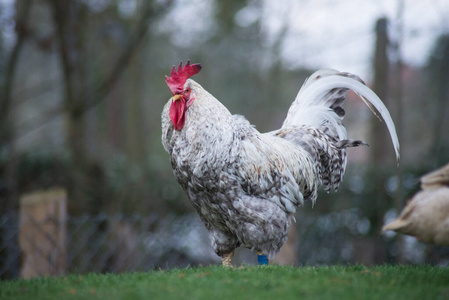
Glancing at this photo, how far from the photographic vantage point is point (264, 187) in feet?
13.2

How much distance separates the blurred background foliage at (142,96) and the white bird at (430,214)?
8.92ft

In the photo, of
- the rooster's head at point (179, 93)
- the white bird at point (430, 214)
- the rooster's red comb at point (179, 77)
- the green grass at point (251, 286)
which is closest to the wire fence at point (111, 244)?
the green grass at point (251, 286)

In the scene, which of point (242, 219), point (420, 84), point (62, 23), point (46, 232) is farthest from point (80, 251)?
point (420, 84)

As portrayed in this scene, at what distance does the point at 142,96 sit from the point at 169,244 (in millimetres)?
3691

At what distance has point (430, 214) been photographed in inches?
139

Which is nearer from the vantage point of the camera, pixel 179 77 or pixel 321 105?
pixel 179 77

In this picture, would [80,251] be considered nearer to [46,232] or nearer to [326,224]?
[46,232]

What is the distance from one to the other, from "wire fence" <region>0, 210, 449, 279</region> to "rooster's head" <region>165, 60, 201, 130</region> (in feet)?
10.5

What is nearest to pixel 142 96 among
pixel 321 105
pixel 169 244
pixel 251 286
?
pixel 169 244

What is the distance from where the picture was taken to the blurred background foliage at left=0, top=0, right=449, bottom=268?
7.05 metres

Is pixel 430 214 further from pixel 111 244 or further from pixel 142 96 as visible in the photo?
pixel 142 96

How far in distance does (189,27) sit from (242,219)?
872 centimetres

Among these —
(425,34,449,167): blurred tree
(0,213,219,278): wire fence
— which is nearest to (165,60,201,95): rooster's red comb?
(0,213,219,278): wire fence

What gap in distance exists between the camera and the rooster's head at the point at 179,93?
12.9ft
